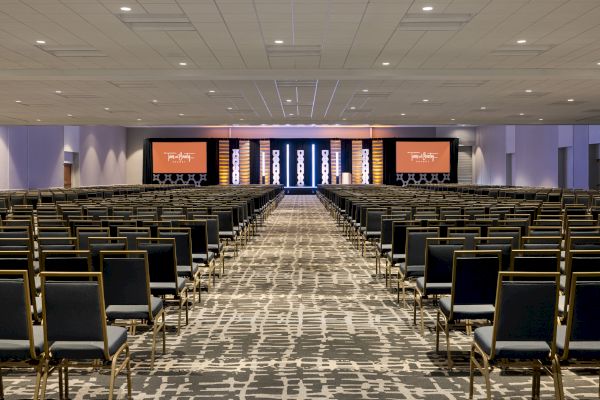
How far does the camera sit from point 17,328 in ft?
13.1

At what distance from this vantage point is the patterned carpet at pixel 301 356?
4.59m

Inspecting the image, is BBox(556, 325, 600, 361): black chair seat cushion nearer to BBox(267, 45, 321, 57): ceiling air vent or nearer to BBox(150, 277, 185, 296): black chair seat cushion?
BBox(150, 277, 185, 296): black chair seat cushion

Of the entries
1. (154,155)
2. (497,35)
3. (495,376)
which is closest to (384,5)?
(497,35)

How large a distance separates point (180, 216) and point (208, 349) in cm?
480

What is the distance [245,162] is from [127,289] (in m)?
43.4

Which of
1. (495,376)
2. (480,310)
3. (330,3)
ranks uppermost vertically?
(330,3)

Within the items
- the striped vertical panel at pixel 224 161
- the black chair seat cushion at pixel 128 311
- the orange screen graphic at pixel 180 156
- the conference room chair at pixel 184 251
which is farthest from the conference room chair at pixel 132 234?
the striped vertical panel at pixel 224 161

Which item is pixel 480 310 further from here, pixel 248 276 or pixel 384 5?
pixel 384 5

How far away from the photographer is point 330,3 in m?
10.2

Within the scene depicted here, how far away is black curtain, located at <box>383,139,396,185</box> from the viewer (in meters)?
46.6

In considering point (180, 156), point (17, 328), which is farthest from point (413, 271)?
point (180, 156)

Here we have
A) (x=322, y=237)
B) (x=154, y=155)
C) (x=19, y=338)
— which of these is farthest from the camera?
(x=154, y=155)

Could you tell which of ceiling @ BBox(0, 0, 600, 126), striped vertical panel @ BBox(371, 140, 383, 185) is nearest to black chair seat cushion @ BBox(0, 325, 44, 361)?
ceiling @ BBox(0, 0, 600, 126)

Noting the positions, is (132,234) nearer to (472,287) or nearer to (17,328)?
(17,328)
